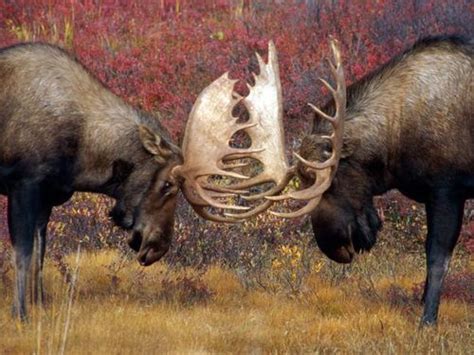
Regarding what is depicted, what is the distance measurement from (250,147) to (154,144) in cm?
73

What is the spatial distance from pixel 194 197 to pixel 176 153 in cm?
35

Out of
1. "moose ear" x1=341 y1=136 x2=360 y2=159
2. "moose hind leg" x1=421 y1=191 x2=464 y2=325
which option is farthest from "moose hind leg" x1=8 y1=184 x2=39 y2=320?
"moose hind leg" x1=421 y1=191 x2=464 y2=325

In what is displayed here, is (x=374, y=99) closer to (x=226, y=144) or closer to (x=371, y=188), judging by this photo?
(x=371, y=188)

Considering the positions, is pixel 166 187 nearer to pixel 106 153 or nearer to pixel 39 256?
pixel 106 153

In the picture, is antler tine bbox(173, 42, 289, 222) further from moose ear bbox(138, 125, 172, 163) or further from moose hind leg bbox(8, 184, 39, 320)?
moose hind leg bbox(8, 184, 39, 320)

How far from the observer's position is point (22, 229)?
28.1ft

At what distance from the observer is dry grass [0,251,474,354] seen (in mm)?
7676

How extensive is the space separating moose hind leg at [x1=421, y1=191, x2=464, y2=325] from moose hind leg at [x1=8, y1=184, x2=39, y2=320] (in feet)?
9.27

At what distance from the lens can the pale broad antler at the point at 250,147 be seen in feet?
26.7

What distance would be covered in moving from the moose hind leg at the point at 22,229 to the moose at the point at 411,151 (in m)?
1.94

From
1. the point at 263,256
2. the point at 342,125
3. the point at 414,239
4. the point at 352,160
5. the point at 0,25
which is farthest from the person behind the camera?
the point at 0,25

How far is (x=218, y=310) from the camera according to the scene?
8.95 meters

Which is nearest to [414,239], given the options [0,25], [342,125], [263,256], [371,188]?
[263,256]

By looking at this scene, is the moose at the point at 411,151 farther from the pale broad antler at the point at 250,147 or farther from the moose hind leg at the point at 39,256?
the moose hind leg at the point at 39,256
